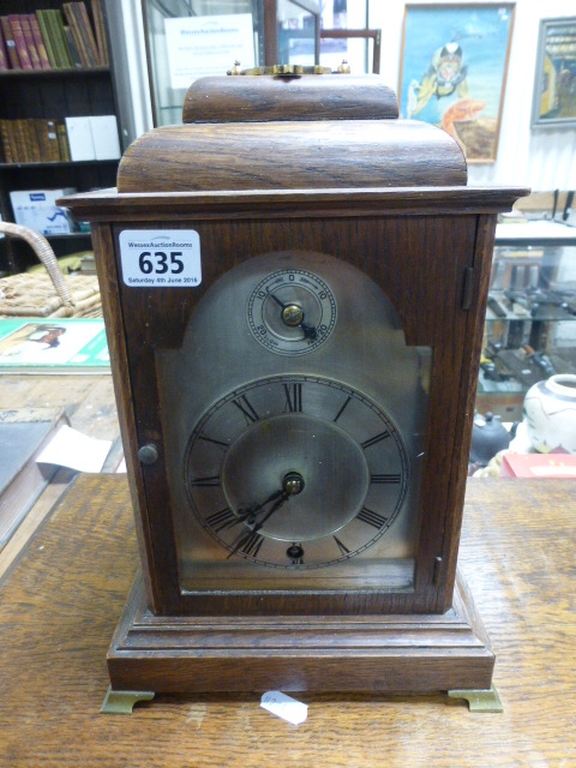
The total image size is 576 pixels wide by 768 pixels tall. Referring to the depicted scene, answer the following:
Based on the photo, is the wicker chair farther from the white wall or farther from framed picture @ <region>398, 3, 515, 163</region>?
framed picture @ <region>398, 3, 515, 163</region>

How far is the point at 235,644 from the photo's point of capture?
1.93 ft

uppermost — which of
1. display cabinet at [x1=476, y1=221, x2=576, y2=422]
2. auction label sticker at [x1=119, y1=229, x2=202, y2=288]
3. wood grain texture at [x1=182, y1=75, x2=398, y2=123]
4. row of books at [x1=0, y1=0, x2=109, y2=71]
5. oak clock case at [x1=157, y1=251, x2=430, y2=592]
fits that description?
row of books at [x1=0, y1=0, x2=109, y2=71]

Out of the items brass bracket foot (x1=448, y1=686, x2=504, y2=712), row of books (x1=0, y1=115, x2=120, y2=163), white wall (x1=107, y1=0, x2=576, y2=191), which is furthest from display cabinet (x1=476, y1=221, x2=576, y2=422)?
row of books (x1=0, y1=115, x2=120, y2=163)

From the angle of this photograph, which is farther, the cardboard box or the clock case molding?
the cardboard box

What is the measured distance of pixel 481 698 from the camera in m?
0.58

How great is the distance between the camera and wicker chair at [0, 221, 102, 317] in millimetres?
1706

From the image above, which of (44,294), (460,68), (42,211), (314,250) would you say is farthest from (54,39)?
(314,250)

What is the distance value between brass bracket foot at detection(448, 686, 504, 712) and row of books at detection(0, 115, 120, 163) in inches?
106

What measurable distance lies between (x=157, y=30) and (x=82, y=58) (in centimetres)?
Result: 78

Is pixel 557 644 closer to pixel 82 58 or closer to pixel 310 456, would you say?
pixel 310 456

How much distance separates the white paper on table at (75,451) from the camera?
1.01m

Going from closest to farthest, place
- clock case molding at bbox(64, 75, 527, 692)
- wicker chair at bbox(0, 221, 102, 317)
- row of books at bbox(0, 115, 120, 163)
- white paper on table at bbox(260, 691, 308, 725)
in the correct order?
clock case molding at bbox(64, 75, 527, 692), white paper on table at bbox(260, 691, 308, 725), wicker chair at bbox(0, 221, 102, 317), row of books at bbox(0, 115, 120, 163)

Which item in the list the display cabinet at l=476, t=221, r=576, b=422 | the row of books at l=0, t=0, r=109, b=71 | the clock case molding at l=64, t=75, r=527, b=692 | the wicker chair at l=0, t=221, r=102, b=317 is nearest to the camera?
the clock case molding at l=64, t=75, r=527, b=692

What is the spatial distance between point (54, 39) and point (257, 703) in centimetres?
287
